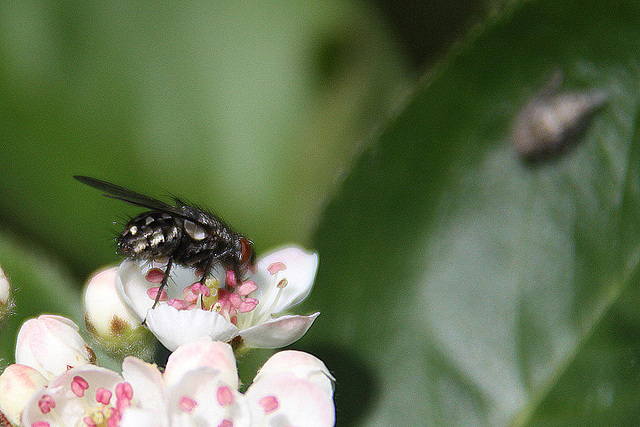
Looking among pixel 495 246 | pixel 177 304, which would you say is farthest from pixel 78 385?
pixel 495 246

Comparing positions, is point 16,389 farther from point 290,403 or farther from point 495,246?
point 495,246

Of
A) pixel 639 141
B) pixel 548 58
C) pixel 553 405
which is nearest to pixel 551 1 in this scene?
pixel 548 58

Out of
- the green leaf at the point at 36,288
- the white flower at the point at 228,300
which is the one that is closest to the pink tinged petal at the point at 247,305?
the white flower at the point at 228,300

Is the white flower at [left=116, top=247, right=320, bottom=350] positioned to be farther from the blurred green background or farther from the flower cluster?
the blurred green background

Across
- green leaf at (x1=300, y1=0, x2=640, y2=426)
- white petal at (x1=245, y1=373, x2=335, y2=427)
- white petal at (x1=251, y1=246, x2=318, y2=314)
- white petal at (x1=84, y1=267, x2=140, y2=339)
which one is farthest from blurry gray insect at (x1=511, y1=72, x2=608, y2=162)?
white petal at (x1=84, y1=267, x2=140, y2=339)

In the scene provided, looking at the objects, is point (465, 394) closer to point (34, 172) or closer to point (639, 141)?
point (639, 141)

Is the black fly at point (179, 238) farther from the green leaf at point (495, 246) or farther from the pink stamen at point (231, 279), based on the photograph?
the green leaf at point (495, 246)
